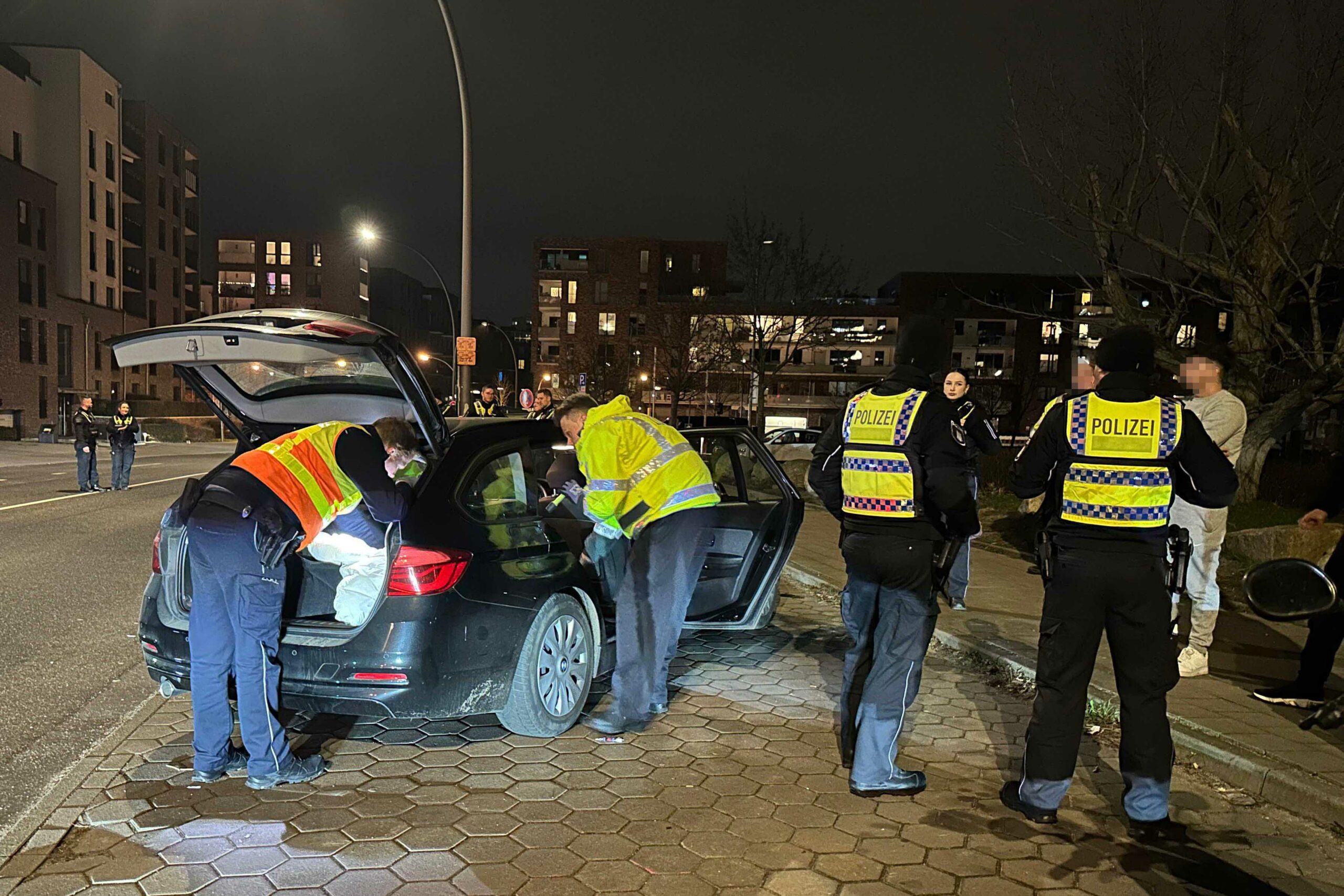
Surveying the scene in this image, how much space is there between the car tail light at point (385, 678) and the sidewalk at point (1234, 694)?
3740mm

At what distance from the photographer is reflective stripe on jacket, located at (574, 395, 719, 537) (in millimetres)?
4320

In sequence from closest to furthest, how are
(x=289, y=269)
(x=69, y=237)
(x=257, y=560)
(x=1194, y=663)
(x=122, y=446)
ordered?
(x=257, y=560), (x=1194, y=663), (x=122, y=446), (x=69, y=237), (x=289, y=269)

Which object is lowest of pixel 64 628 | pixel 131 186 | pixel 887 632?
pixel 64 628

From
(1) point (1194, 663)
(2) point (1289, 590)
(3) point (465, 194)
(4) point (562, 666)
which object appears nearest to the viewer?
(2) point (1289, 590)

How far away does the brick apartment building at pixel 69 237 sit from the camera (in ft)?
147

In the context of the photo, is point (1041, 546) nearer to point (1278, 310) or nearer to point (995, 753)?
point (995, 753)

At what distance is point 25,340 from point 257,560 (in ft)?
170

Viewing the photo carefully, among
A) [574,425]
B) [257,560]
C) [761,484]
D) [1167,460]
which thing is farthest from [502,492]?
[1167,460]

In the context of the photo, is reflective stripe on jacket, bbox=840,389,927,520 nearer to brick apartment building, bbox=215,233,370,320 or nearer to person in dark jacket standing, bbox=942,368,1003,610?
person in dark jacket standing, bbox=942,368,1003,610

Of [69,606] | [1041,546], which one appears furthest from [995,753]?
[69,606]

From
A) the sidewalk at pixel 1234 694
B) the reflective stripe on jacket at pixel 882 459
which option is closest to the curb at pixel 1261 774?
the sidewalk at pixel 1234 694

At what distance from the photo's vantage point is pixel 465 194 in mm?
12000

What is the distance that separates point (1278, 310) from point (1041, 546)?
34.5 feet

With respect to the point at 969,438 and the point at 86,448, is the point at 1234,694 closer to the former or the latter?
the point at 969,438
